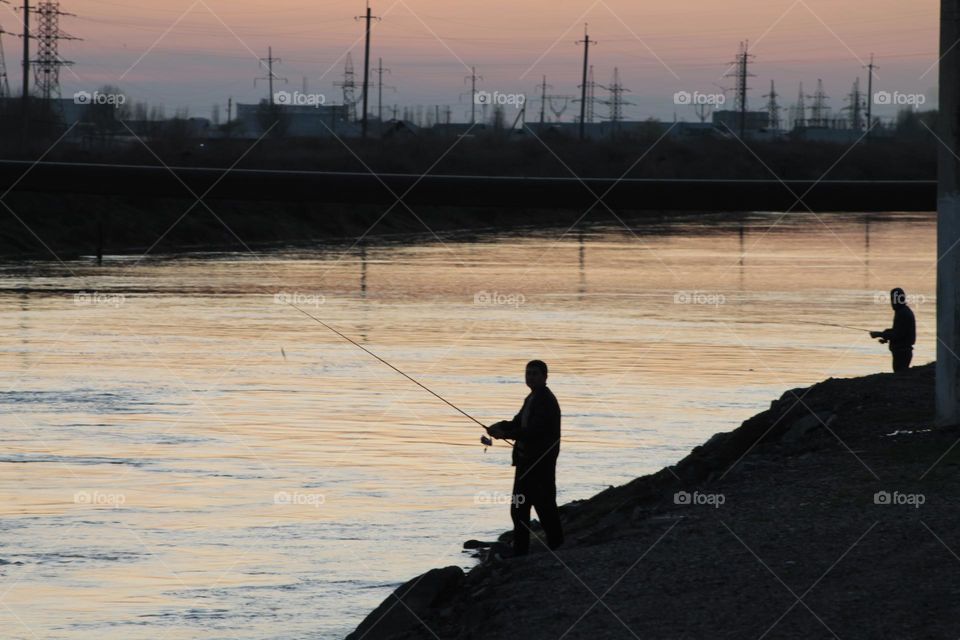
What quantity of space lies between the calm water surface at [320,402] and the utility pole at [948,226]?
15.2 feet

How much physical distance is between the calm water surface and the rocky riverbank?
5.76 feet

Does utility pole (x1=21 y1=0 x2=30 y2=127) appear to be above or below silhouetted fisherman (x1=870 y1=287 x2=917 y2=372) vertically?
above

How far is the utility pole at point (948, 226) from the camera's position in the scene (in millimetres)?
15242

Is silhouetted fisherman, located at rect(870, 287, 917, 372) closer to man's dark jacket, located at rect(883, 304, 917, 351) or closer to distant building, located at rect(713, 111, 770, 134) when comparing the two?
man's dark jacket, located at rect(883, 304, 917, 351)

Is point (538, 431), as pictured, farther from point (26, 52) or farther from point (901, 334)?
point (26, 52)

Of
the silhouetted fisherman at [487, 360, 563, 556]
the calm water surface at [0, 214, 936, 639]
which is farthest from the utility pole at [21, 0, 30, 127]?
the silhouetted fisherman at [487, 360, 563, 556]

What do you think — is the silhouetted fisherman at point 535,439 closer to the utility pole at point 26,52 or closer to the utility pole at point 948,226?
the utility pole at point 948,226

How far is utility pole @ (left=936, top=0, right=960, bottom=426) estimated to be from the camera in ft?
50.0

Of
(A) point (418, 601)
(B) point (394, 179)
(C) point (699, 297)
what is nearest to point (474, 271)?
(C) point (699, 297)

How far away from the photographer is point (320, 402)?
84.8 ft

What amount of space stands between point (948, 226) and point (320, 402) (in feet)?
41.7

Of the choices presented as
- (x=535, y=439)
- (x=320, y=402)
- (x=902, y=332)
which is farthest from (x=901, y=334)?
(x=535, y=439)

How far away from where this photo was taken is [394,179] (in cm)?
1908

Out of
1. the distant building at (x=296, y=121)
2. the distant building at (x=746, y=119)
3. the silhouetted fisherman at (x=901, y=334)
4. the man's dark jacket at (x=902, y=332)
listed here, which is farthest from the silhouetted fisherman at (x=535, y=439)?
the distant building at (x=746, y=119)
